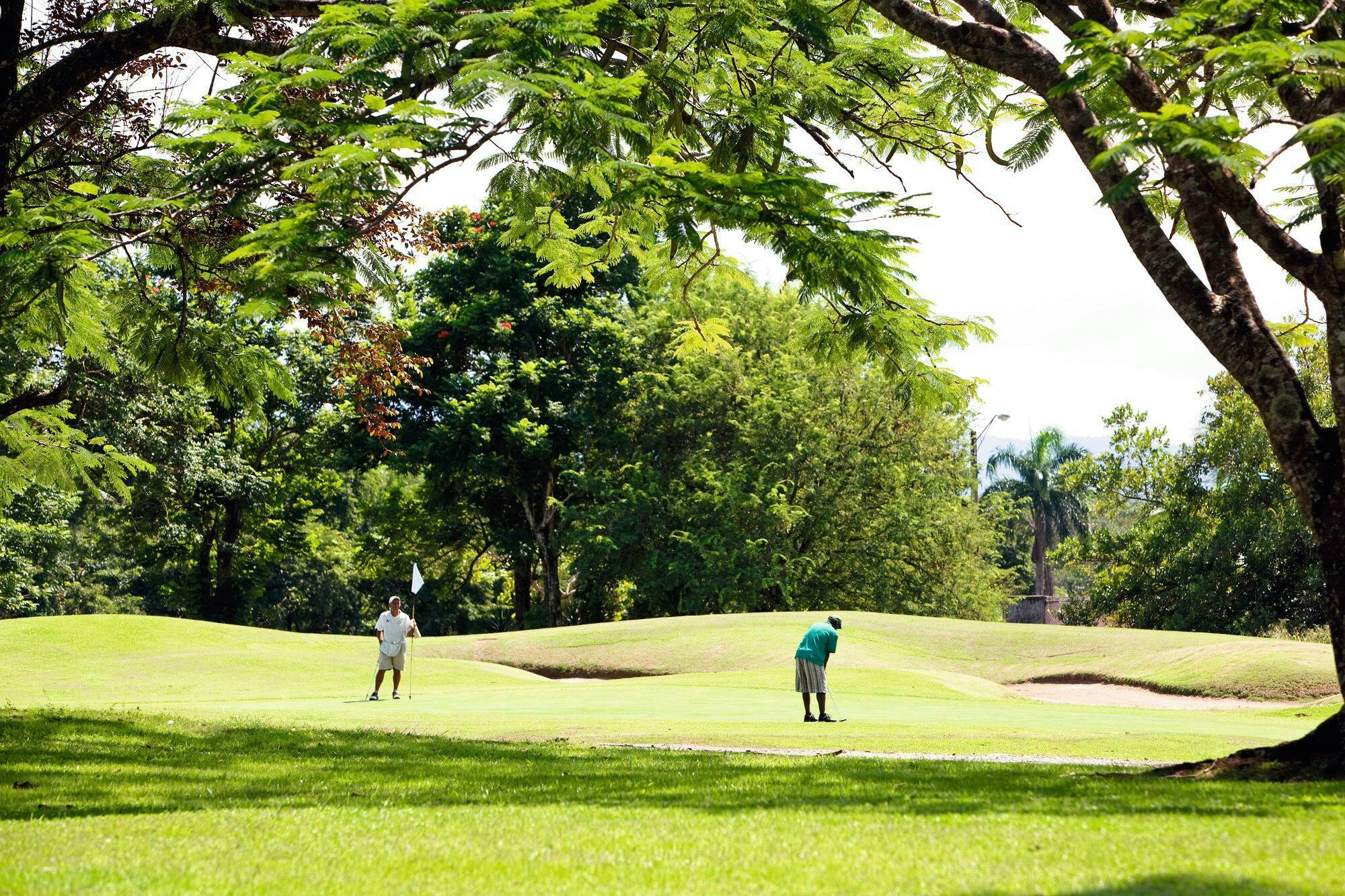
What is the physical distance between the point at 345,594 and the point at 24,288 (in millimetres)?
44293

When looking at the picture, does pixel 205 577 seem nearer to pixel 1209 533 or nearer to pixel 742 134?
pixel 1209 533

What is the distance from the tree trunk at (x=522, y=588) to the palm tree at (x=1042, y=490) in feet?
137

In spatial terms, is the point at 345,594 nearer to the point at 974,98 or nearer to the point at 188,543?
the point at 188,543

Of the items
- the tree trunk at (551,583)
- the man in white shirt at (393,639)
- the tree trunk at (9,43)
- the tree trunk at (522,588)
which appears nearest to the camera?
the tree trunk at (9,43)

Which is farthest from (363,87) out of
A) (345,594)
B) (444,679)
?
(345,594)

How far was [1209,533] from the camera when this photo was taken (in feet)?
124

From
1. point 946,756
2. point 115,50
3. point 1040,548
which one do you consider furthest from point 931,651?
point 1040,548

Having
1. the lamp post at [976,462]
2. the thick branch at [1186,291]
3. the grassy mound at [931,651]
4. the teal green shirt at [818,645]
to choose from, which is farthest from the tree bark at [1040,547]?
the thick branch at [1186,291]

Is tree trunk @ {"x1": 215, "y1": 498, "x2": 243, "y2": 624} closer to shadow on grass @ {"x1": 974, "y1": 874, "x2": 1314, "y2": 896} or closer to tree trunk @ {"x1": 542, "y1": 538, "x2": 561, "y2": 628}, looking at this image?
tree trunk @ {"x1": 542, "y1": 538, "x2": 561, "y2": 628}

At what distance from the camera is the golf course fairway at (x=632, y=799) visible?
5.01m

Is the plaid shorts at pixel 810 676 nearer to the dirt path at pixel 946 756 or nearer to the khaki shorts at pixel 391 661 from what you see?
the dirt path at pixel 946 756

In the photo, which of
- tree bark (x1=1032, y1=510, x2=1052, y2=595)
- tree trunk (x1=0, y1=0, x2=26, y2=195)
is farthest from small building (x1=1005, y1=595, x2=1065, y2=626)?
tree trunk (x1=0, y1=0, x2=26, y2=195)

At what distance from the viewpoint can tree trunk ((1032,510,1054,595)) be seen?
8012 cm

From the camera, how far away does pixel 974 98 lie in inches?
511
